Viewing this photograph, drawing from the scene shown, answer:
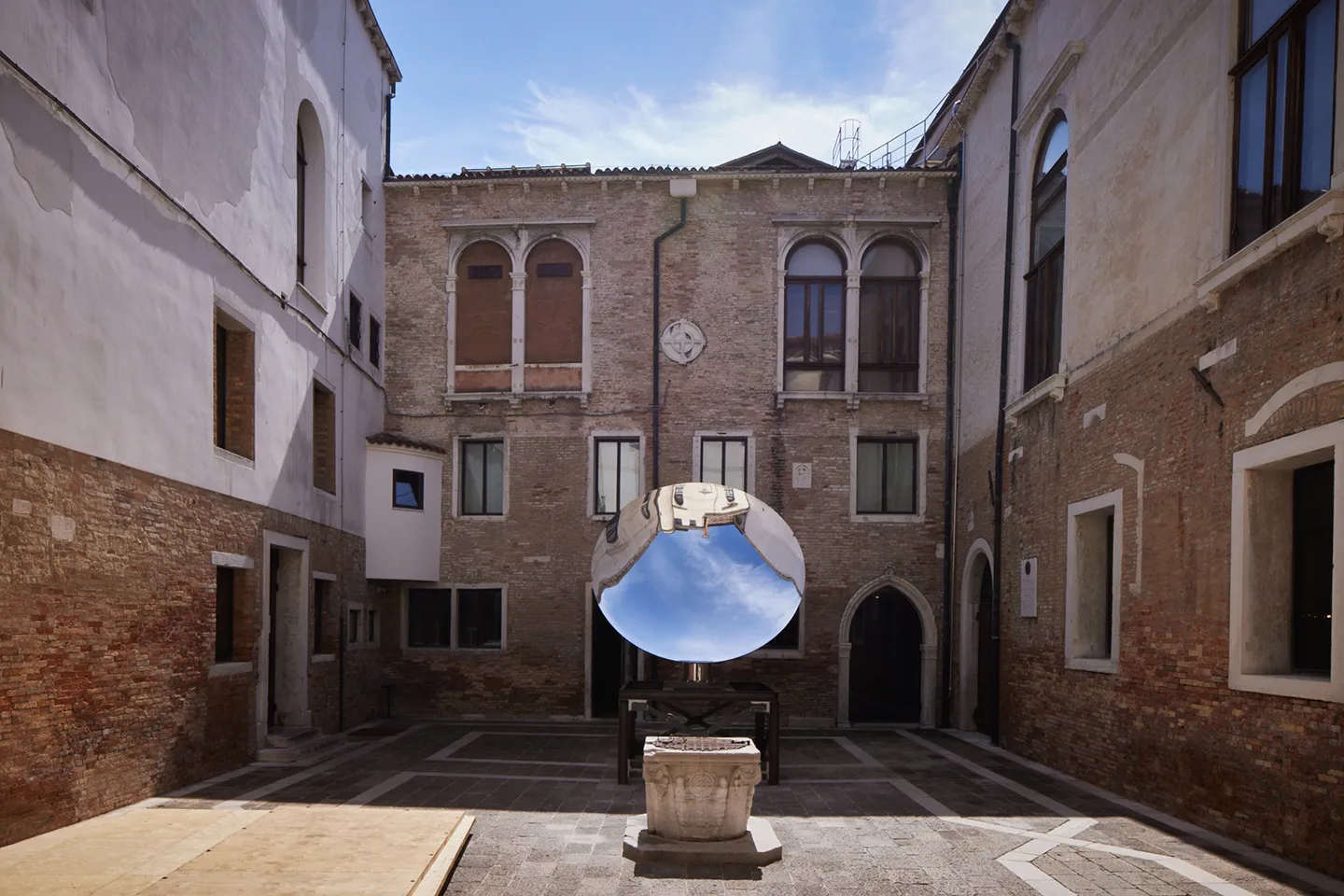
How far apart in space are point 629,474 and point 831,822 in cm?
1031

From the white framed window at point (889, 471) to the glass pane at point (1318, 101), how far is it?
11.0 meters

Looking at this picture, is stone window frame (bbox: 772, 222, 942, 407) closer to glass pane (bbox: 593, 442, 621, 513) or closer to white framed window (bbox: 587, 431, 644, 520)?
white framed window (bbox: 587, 431, 644, 520)

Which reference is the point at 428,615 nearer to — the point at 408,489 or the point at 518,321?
the point at 408,489

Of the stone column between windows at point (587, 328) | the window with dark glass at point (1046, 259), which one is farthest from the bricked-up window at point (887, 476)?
the stone column between windows at point (587, 328)

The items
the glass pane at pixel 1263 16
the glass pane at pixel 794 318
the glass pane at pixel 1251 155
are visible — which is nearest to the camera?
the glass pane at pixel 1263 16

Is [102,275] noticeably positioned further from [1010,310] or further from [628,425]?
[1010,310]

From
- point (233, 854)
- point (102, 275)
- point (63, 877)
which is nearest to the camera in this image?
point (63, 877)

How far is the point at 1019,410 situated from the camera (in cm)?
1541

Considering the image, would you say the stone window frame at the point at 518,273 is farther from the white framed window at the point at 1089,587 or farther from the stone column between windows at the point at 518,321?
the white framed window at the point at 1089,587

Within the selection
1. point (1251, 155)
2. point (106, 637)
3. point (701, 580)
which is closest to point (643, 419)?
point (701, 580)

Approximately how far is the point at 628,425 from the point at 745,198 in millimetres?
5169

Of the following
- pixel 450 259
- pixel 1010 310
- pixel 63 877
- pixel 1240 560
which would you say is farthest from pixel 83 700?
pixel 1010 310

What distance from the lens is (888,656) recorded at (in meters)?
20.4

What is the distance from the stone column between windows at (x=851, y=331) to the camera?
19516mm
